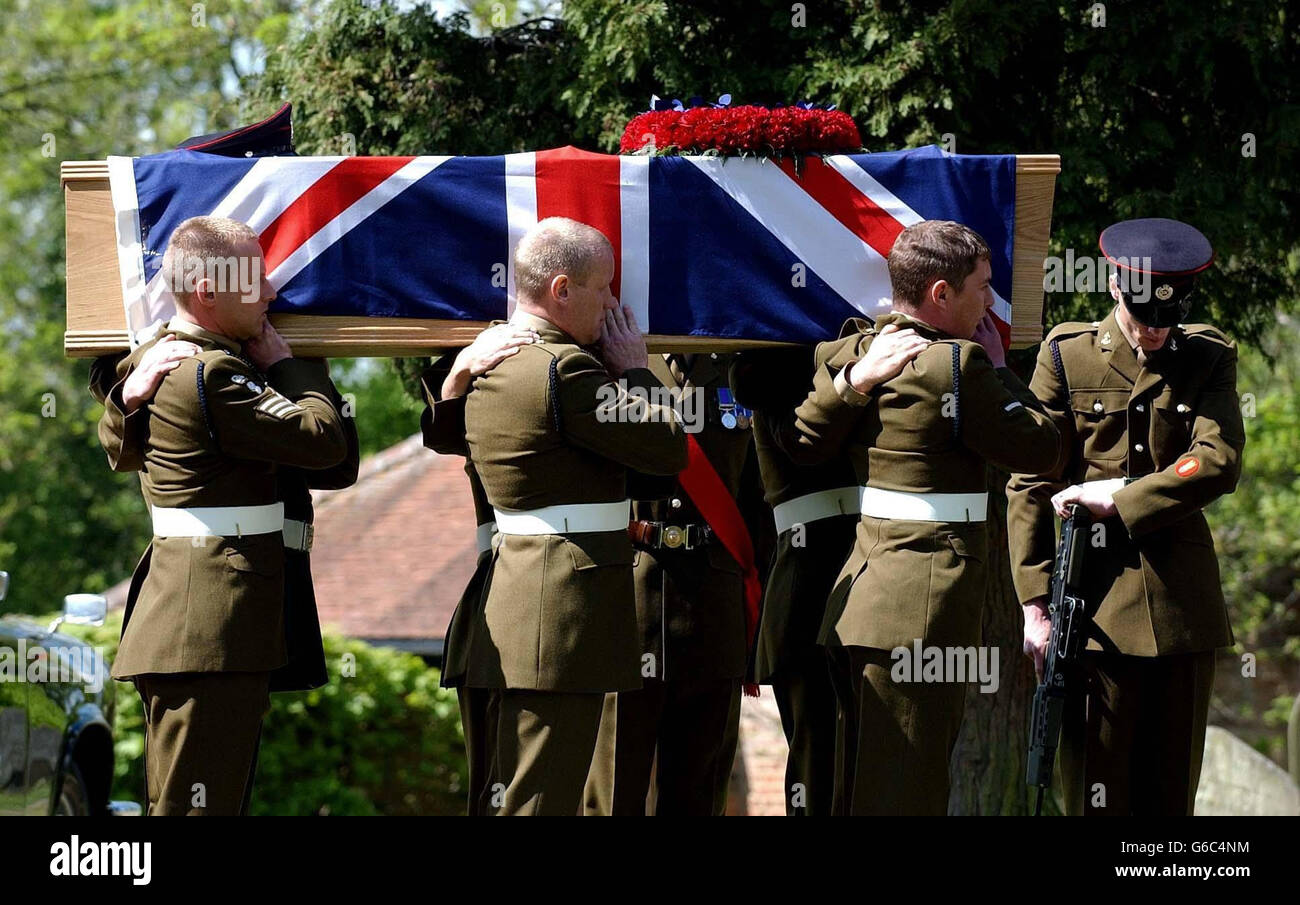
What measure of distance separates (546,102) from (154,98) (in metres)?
16.9

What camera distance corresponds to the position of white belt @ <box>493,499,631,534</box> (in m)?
4.26

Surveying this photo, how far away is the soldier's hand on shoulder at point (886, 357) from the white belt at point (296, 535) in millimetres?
1640

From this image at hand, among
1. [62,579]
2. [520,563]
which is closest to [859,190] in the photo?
[520,563]

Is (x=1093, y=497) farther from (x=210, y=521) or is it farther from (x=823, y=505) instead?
(x=210, y=521)

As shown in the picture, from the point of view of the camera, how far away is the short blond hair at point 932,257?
431cm

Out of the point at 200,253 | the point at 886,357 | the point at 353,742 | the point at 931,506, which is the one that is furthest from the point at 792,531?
the point at 353,742

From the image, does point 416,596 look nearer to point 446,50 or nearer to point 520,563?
point 446,50

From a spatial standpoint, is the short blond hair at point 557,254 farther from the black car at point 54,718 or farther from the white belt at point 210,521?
the black car at point 54,718

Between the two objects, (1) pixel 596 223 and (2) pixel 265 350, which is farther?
(1) pixel 596 223

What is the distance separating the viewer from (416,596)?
1461 cm

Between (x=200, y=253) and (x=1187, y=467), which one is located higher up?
(x=200, y=253)

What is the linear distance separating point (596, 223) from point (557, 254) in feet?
1.42

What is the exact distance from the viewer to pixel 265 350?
455 cm

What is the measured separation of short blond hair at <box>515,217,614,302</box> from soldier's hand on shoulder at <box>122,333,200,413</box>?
89 cm
